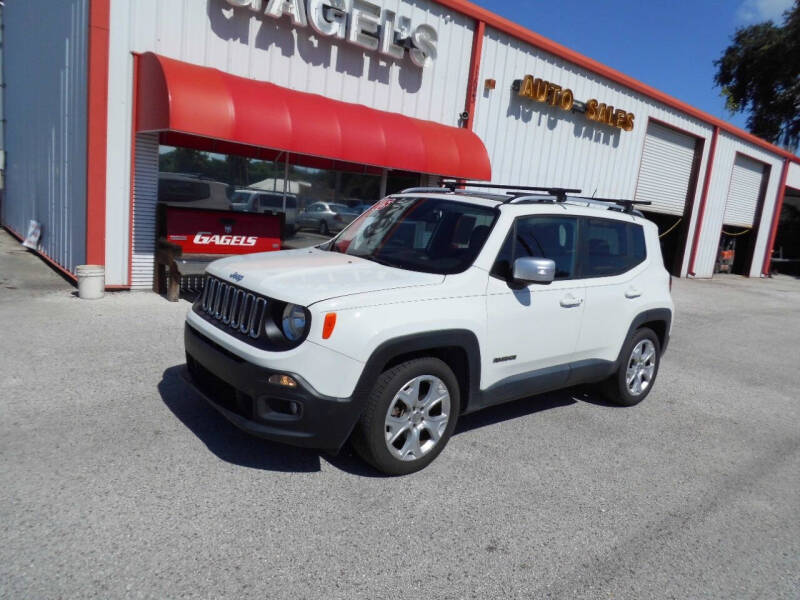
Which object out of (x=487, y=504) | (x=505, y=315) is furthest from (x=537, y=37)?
(x=487, y=504)

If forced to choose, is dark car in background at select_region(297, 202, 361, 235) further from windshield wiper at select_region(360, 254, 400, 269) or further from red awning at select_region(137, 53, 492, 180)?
windshield wiper at select_region(360, 254, 400, 269)

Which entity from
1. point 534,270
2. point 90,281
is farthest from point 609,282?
point 90,281

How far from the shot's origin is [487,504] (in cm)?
356

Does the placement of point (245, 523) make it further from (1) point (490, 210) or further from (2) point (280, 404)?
(1) point (490, 210)

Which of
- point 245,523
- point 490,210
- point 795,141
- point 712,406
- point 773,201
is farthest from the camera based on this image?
point 795,141

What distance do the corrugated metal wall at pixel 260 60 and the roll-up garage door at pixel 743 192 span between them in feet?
45.5

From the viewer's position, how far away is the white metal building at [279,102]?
8.02 m

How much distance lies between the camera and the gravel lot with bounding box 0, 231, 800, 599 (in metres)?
2.78

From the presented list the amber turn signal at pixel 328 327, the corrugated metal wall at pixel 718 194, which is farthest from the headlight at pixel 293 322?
the corrugated metal wall at pixel 718 194

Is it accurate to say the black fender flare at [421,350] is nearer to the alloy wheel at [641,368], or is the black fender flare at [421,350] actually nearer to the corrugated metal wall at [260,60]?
the alloy wheel at [641,368]

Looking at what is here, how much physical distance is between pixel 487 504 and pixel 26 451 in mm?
→ 2796

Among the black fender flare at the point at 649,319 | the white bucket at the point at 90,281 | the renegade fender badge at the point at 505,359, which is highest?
the black fender flare at the point at 649,319

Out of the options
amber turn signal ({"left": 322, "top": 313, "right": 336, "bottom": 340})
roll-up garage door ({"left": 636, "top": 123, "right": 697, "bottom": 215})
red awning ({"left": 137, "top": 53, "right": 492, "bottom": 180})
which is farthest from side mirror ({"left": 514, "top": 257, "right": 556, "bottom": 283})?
roll-up garage door ({"left": 636, "top": 123, "right": 697, "bottom": 215})

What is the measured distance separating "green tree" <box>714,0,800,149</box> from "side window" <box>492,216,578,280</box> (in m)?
37.7
